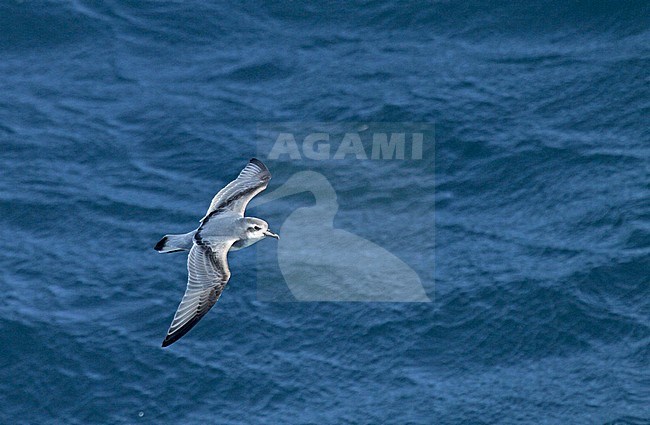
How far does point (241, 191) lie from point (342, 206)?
6.75 m

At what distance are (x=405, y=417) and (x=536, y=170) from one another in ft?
27.4

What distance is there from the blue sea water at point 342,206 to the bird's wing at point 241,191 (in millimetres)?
4941

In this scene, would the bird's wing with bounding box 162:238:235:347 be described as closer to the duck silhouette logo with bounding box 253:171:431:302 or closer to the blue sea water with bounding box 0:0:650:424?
the blue sea water with bounding box 0:0:650:424

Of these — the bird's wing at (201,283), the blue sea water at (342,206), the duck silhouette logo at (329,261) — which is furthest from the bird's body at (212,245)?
the duck silhouette logo at (329,261)

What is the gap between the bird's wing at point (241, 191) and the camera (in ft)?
104

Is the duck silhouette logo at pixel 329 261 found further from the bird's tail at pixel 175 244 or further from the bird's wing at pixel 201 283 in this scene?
the bird's wing at pixel 201 283

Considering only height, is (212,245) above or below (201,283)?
above

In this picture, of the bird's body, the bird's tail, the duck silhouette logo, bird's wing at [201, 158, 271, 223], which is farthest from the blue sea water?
the bird's tail

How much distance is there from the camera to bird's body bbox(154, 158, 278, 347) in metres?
28.4

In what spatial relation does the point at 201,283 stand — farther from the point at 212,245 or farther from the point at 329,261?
the point at 329,261

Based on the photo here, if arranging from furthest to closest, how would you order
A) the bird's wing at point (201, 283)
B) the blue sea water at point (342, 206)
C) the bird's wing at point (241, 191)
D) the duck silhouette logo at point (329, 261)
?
the duck silhouette logo at point (329, 261), the blue sea water at point (342, 206), the bird's wing at point (241, 191), the bird's wing at point (201, 283)

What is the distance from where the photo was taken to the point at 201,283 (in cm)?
2892

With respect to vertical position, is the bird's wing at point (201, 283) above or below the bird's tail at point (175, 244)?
below

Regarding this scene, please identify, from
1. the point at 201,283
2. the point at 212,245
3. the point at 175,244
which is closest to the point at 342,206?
the point at 175,244
